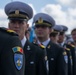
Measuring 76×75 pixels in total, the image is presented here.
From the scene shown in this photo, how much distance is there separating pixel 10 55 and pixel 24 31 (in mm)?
1261

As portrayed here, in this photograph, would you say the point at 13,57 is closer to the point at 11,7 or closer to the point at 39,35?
the point at 11,7

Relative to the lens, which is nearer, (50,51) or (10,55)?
(10,55)

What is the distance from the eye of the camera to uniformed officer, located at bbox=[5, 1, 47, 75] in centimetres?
298

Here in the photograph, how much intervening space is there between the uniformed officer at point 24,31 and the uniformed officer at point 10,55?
109 cm

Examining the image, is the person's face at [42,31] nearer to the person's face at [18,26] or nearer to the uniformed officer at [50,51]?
the uniformed officer at [50,51]

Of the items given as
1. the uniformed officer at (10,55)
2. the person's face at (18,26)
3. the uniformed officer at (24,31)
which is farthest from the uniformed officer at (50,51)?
the uniformed officer at (10,55)

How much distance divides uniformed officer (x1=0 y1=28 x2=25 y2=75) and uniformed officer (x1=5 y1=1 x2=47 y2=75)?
109 centimetres

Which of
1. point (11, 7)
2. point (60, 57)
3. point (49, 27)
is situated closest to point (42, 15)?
point (49, 27)

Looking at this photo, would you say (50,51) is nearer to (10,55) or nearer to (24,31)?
(24,31)

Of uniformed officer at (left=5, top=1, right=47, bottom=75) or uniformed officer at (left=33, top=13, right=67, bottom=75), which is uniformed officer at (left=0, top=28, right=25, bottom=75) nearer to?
uniformed officer at (left=5, top=1, right=47, bottom=75)

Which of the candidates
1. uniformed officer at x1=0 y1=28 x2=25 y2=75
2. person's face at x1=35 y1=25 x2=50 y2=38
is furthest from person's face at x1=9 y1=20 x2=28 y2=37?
uniformed officer at x1=0 y1=28 x2=25 y2=75

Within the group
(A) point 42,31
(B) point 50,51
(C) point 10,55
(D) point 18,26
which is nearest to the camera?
(C) point 10,55

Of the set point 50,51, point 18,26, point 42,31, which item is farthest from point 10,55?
point 50,51

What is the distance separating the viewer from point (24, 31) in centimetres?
301
